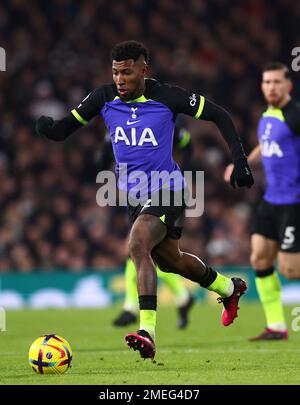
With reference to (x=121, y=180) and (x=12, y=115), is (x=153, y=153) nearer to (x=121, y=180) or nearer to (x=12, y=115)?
(x=121, y=180)

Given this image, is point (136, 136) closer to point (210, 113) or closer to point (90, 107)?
point (90, 107)

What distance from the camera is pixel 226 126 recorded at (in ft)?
23.3

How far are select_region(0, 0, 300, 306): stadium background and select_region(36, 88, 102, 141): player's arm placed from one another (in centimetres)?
898

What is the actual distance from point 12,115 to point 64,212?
2.41 m

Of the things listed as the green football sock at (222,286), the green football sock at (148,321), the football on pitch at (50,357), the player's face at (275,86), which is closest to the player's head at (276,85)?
the player's face at (275,86)

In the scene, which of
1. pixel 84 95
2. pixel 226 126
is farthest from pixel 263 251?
pixel 84 95

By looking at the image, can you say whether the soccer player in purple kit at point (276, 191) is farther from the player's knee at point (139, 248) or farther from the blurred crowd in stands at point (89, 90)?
the blurred crowd in stands at point (89, 90)

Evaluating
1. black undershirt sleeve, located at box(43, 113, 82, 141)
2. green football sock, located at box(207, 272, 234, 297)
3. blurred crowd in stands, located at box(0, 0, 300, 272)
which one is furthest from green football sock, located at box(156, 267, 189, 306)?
blurred crowd in stands, located at box(0, 0, 300, 272)

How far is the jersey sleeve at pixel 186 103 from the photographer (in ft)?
23.4

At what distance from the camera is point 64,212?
17125 millimetres

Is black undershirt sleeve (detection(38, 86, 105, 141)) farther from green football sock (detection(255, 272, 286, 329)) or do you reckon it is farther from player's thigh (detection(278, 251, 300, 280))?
green football sock (detection(255, 272, 286, 329))

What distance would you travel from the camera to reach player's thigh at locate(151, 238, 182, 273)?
7219mm

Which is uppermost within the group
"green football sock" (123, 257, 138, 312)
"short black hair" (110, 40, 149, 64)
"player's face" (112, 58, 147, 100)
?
"short black hair" (110, 40, 149, 64)

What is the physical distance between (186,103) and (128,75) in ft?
1.56
